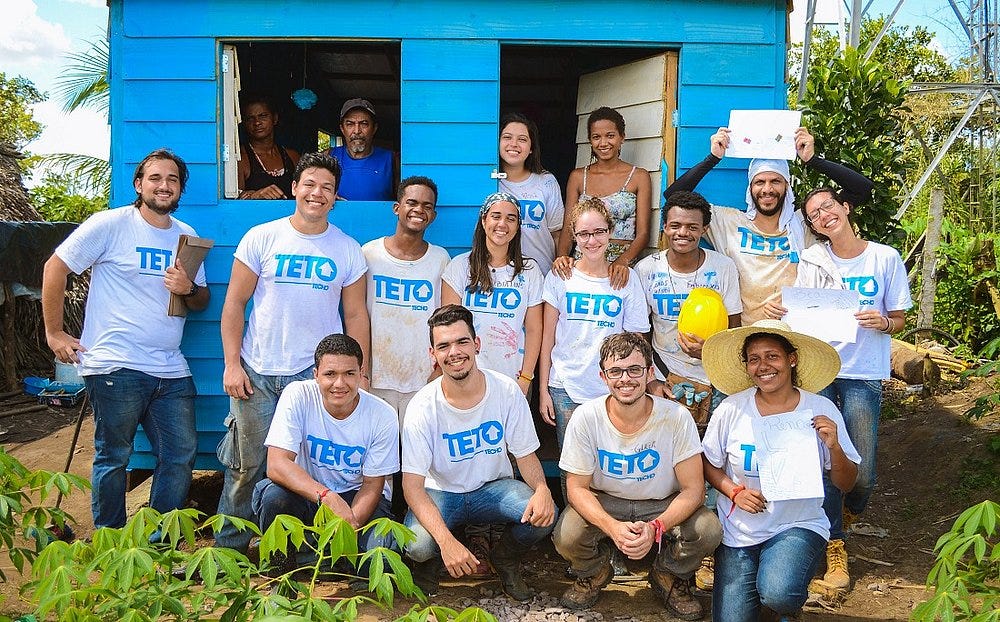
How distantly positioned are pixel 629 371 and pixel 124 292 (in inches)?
109

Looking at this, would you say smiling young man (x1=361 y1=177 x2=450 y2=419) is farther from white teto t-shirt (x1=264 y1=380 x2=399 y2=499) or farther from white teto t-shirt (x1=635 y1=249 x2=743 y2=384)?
white teto t-shirt (x1=635 y1=249 x2=743 y2=384)

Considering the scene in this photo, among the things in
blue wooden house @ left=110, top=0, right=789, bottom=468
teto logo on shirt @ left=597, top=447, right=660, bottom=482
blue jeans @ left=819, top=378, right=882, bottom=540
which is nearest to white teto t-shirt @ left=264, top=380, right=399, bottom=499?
teto logo on shirt @ left=597, top=447, right=660, bottom=482

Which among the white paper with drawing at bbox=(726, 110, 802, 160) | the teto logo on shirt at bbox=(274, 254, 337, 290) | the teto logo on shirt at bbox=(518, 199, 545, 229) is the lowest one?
the teto logo on shirt at bbox=(274, 254, 337, 290)

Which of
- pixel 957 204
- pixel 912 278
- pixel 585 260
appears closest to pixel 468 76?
pixel 585 260

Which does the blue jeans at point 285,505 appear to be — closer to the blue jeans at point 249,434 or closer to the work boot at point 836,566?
the blue jeans at point 249,434

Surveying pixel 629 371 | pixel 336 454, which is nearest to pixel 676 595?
pixel 629 371

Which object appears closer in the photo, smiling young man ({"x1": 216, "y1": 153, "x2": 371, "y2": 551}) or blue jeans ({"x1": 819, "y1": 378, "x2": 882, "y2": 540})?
blue jeans ({"x1": 819, "y1": 378, "x2": 882, "y2": 540})

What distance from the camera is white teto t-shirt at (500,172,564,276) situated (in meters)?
5.18

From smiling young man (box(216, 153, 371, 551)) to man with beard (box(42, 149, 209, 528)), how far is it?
337mm

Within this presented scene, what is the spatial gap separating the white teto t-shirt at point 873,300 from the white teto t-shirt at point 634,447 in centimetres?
105

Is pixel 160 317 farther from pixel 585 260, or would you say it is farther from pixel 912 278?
pixel 912 278

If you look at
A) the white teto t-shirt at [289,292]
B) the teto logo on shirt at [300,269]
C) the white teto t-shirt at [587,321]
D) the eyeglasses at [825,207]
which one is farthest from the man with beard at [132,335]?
the eyeglasses at [825,207]

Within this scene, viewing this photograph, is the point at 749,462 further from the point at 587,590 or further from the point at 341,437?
the point at 341,437

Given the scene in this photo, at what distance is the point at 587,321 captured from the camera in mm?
4617
